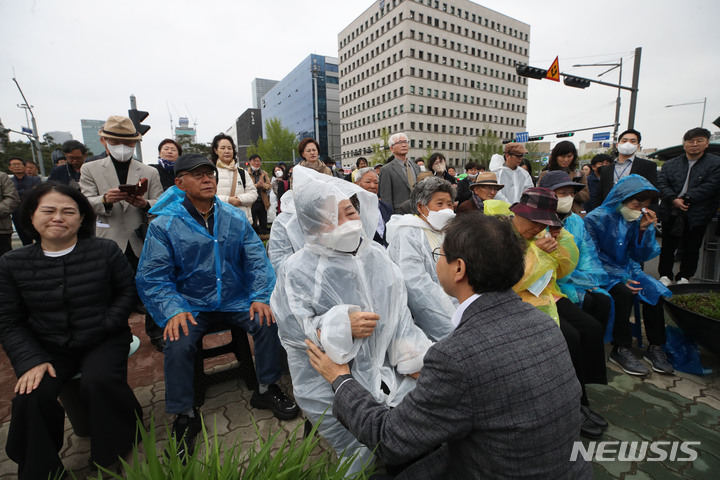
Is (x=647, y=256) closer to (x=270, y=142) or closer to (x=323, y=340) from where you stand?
(x=323, y=340)

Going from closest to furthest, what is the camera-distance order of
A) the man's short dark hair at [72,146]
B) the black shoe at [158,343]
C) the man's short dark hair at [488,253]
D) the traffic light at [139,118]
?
the man's short dark hair at [488,253]
the black shoe at [158,343]
the man's short dark hair at [72,146]
the traffic light at [139,118]

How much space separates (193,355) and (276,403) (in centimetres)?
67

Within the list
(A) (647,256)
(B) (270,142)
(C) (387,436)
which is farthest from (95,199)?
(B) (270,142)

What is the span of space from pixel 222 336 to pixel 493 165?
4.37 meters

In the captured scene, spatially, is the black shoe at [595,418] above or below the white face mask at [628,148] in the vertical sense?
below

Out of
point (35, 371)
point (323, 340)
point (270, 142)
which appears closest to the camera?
point (323, 340)

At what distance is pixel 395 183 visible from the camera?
5.12 meters

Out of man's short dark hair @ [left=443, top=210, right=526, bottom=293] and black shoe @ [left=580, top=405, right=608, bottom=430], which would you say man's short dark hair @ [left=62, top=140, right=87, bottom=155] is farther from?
black shoe @ [left=580, top=405, right=608, bottom=430]

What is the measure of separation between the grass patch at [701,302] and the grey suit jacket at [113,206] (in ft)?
16.5

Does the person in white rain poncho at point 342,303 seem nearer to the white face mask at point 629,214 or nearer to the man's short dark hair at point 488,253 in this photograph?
the man's short dark hair at point 488,253

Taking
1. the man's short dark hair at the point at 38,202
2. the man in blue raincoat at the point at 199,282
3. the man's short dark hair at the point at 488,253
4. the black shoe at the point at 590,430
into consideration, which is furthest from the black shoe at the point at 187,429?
the black shoe at the point at 590,430

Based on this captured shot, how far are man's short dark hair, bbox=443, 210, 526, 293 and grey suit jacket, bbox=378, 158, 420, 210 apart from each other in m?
3.90

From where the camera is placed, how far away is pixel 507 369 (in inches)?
39.6

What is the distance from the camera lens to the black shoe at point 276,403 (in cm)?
240
